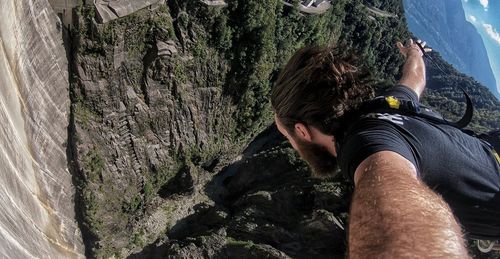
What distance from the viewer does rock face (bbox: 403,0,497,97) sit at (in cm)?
5106

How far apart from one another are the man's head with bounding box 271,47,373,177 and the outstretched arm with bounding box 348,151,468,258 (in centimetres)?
68

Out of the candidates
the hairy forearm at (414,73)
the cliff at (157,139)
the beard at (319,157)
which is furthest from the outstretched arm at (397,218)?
the cliff at (157,139)

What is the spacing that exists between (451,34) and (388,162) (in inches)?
2508

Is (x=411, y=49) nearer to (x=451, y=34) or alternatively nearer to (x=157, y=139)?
(x=157, y=139)

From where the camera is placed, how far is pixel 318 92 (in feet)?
8.21

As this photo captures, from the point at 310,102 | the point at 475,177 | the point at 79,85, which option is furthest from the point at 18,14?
the point at 475,177

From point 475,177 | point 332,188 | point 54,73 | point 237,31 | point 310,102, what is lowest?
point 332,188

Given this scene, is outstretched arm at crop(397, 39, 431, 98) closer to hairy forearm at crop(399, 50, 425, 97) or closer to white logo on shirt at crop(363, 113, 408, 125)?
hairy forearm at crop(399, 50, 425, 97)

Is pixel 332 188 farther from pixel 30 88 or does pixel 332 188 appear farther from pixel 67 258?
pixel 30 88

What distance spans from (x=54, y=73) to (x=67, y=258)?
6.78 m

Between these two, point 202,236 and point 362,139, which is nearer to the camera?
point 362,139

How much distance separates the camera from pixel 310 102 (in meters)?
2.54

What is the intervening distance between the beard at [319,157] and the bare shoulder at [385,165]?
0.87 meters

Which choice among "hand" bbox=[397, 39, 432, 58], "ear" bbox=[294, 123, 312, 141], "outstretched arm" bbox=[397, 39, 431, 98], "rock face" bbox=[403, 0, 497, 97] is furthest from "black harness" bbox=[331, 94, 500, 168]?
"rock face" bbox=[403, 0, 497, 97]
